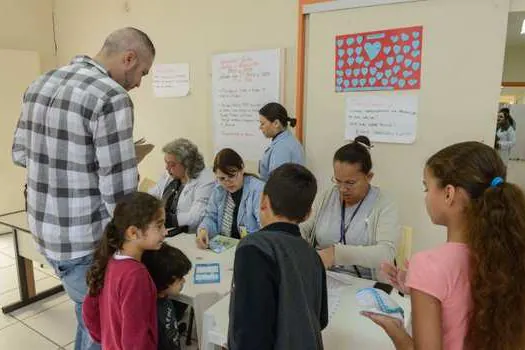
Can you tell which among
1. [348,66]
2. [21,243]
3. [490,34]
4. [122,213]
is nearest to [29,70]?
[21,243]

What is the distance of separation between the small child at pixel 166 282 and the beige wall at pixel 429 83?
164cm

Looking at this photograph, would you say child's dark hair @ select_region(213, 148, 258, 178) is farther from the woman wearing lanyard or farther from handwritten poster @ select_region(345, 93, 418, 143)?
handwritten poster @ select_region(345, 93, 418, 143)

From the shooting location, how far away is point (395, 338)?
94cm

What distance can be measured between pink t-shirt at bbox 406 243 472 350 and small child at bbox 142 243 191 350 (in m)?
0.91

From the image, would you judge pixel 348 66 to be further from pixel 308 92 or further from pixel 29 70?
pixel 29 70

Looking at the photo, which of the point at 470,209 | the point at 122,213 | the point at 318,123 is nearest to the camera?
the point at 470,209

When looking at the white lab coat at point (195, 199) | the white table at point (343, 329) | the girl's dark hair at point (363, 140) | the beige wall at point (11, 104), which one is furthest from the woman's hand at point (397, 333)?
the beige wall at point (11, 104)

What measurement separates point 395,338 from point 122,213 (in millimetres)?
904

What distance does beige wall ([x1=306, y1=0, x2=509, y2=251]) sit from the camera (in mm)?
2213

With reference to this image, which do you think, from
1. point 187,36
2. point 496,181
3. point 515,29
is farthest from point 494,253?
point 187,36

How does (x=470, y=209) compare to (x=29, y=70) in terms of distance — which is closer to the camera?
(x=470, y=209)

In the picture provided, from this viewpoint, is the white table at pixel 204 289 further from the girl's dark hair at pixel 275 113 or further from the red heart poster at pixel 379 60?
the red heart poster at pixel 379 60

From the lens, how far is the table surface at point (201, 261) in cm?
155

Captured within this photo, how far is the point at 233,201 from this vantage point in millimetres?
2281
